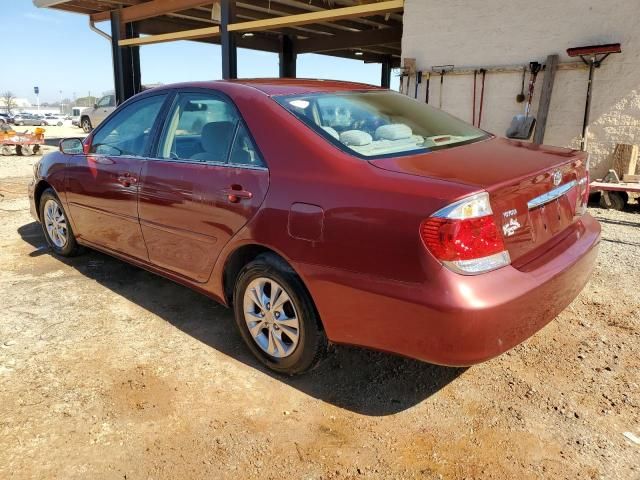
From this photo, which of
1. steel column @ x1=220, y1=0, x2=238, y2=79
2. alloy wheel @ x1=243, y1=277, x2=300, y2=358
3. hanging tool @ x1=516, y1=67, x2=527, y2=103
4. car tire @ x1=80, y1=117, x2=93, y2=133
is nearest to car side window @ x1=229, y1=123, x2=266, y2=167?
alloy wheel @ x1=243, y1=277, x2=300, y2=358

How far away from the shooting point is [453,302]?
2.04 meters

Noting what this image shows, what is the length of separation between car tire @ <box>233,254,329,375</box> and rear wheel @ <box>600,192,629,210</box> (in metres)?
5.56

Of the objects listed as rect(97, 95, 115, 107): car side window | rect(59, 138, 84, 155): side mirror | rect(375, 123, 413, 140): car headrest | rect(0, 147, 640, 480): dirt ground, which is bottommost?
rect(0, 147, 640, 480): dirt ground

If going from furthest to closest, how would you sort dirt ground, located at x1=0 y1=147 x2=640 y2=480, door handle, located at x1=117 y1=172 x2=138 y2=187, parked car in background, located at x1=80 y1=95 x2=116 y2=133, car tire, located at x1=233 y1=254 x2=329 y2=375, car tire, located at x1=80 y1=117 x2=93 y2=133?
car tire, located at x1=80 y1=117 x2=93 y2=133 → parked car in background, located at x1=80 y1=95 x2=116 y2=133 → door handle, located at x1=117 y1=172 x2=138 y2=187 → car tire, located at x1=233 y1=254 x2=329 y2=375 → dirt ground, located at x1=0 y1=147 x2=640 y2=480

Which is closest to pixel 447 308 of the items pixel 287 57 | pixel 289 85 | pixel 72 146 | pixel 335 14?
pixel 289 85

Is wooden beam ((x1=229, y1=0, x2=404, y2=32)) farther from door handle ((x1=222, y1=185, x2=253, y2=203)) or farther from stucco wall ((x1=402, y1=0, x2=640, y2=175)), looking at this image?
door handle ((x1=222, y1=185, x2=253, y2=203))

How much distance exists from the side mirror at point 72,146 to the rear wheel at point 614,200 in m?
6.14

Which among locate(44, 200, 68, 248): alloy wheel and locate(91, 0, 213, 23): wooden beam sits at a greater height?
locate(91, 0, 213, 23): wooden beam

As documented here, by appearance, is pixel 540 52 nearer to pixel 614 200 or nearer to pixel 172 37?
pixel 614 200

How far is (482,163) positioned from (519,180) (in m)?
0.21

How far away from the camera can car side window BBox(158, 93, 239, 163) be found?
3014 millimetres

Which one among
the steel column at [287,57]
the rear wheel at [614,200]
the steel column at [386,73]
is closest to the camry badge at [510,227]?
the rear wheel at [614,200]

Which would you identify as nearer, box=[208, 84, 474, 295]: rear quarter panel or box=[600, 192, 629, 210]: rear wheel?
box=[208, 84, 474, 295]: rear quarter panel

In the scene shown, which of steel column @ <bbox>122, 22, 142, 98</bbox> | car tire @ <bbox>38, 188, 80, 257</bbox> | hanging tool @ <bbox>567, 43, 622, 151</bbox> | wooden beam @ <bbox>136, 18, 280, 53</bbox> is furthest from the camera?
wooden beam @ <bbox>136, 18, 280, 53</bbox>
